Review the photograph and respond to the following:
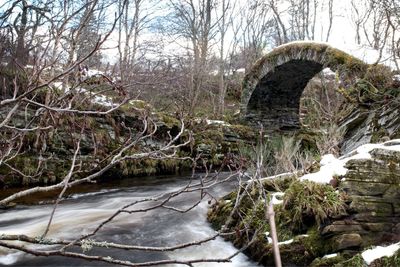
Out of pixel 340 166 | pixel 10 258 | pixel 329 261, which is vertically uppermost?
pixel 340 166

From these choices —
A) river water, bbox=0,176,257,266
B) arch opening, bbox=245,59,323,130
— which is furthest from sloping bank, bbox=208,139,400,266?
arch opening, bbox=245,59,323,130

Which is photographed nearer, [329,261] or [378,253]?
[378,253]

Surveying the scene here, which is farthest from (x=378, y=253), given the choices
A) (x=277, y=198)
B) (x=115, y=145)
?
(x=115, y=145)

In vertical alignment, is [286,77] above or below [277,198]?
above

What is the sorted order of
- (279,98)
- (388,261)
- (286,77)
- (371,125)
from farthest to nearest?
(279,98)
(286,77)
(371,125)
(388,261)

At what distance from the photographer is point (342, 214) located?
4938 millimetres

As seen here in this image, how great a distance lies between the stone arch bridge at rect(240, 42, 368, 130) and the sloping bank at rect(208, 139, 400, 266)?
22.1 feet

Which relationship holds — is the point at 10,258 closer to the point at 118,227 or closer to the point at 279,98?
the point at 118,227

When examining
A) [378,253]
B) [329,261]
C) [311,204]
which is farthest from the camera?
[311,204]

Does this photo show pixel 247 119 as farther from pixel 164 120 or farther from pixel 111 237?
pixel 111 237

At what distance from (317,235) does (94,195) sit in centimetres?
599

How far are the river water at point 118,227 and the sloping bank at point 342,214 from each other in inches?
22.7

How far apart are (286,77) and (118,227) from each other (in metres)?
10.5

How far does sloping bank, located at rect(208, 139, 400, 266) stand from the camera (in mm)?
Answer: 4676
